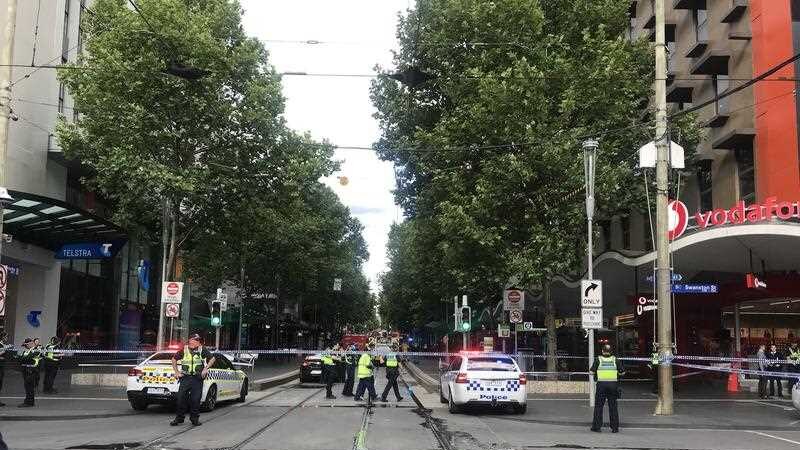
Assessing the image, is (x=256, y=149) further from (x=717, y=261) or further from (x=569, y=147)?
(x=717, y=261)

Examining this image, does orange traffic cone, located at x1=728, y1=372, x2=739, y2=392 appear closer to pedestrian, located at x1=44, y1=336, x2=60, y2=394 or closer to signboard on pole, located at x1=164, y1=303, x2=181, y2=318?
signboard on pole, located at x1=164, y1=303, x2=181, y2=318

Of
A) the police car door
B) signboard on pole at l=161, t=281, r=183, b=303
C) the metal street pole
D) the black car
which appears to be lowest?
the black car

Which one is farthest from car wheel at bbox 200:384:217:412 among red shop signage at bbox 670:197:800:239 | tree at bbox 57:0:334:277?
red shop signage at bbox 670:197:800:239

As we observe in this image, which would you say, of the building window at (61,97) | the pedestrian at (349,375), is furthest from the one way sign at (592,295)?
the building window at (61,97)

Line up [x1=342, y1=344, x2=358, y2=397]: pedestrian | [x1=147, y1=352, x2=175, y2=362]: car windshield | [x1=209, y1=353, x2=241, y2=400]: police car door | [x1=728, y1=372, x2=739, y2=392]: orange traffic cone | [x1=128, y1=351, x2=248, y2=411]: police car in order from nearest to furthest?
[x1=128, y1=351, x2=248, y2=411]: police car, [x1=147, y1=352, x2=175, y2=362]: car windshield, [x1=209, y1=353, x2=241, y2=400]: police car door, [x1=342, y1=344, x2=358, y2=397]: pedestrian, [x1=728, y1=372, x2=739, y2=392]: orange traffic cone

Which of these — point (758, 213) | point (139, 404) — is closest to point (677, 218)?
point (758, 213)

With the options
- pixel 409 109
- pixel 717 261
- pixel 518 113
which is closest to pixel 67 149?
pixel 409 109

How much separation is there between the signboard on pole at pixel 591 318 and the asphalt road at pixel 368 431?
81.1 inches

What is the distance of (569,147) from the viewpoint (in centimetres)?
2097

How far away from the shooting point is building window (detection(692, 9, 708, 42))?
2848 centimetres

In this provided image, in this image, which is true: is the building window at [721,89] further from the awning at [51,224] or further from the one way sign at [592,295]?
the awning at [51,224]

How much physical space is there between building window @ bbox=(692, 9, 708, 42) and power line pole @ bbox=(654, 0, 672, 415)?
12758 millimetres

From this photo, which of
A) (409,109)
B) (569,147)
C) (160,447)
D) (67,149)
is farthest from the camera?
(409,109)

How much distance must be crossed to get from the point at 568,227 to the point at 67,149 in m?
16.9
